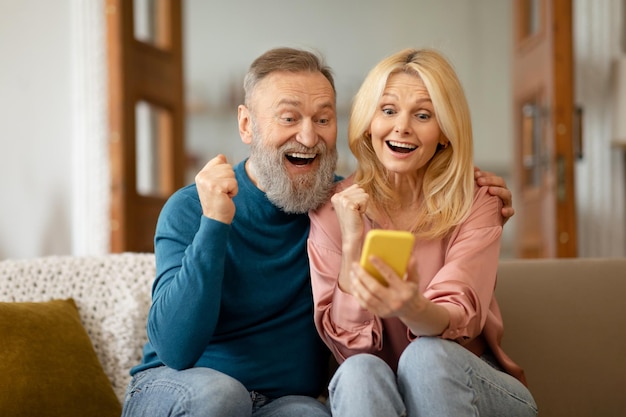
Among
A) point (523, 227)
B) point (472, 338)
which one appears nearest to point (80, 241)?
point (523, 227)

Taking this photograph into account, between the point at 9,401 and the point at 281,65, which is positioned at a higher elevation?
the point at 281,65

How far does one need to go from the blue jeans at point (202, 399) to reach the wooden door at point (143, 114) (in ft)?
5.91

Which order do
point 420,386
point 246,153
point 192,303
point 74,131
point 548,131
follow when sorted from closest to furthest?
point 420,386 < point 192,303 < point 246,153 < point 548,131 < point 74,131

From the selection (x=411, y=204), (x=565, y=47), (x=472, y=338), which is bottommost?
(x=472, y=338)

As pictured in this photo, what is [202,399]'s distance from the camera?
1.51 metres

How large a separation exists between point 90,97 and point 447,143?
7.99 ft

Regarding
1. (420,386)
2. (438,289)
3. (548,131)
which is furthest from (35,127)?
(420,386)

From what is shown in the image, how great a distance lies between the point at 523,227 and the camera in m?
3.83

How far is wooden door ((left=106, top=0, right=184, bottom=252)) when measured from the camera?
11.2 feet

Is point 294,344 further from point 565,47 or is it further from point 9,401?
point 565,47

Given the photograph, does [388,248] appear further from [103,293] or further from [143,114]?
[143,114]

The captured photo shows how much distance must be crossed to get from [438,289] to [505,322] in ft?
1.59

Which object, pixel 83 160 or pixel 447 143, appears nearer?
pixel 447 143

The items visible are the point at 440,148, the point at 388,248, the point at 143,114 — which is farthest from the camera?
the point at 143,114
